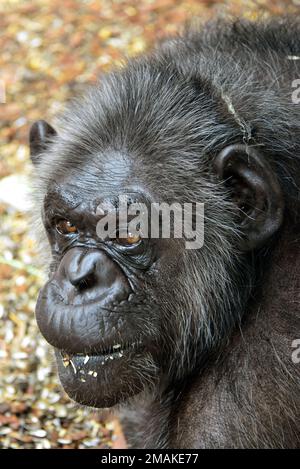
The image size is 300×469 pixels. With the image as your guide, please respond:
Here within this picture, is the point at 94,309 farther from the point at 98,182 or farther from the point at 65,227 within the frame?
the point at 98,182

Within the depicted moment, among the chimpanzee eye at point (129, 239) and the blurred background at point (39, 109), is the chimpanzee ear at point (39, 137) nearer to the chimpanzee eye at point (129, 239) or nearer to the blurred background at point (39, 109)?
the blurred background at point (39, 109)

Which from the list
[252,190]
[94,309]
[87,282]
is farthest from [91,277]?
[252,190]

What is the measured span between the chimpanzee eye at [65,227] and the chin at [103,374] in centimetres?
74

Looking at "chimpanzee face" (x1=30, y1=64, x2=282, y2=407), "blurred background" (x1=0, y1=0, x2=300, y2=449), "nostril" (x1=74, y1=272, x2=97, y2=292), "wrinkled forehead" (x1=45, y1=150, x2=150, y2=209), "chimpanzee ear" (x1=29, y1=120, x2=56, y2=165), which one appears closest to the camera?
"nostril" (x1=74, y1=272, x2=97, y2=292)

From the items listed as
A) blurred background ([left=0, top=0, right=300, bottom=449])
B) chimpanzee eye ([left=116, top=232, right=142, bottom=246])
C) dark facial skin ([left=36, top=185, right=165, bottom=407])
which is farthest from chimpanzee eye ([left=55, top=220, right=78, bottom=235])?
blurred background ([left=0, top=0, right=300, bottom=449])

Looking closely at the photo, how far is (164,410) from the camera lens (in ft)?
18.6

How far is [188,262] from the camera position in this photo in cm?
516

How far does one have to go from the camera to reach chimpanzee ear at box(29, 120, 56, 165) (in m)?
6.15

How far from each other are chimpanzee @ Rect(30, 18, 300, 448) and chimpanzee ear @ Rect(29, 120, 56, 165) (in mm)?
620

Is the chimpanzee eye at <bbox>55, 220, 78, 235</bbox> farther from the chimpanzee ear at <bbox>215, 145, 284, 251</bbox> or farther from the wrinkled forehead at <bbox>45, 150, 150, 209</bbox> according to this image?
the chimpanzee ear at <bbox>215, 145, 284, 251</bbox>

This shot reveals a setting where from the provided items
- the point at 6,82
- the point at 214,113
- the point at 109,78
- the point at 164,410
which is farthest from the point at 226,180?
the point at 6,82

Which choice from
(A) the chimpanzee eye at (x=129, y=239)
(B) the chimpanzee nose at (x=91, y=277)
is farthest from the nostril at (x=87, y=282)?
(A) the chimpanzee eye at (x=129, y=239)
